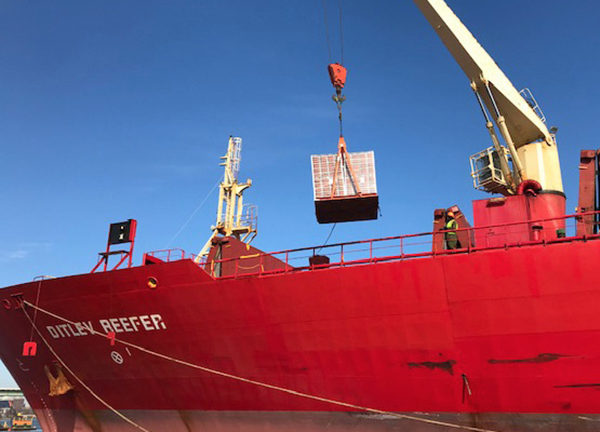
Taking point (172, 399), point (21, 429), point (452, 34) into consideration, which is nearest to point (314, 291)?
point (172, 399)

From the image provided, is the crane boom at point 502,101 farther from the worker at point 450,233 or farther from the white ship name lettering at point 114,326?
the white ship name lettering at point 114,326

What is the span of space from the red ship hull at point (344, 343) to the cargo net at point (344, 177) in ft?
12.5

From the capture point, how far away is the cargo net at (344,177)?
51.0 ft

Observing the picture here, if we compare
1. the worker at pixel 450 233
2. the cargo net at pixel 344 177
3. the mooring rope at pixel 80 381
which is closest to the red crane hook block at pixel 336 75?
the cargo net at pixel 344 177

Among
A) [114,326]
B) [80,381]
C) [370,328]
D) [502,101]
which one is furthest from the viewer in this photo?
[80,381]

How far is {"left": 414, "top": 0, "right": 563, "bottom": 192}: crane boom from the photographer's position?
50.4 feet

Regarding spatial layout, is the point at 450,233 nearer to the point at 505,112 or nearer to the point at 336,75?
the point at 505,112

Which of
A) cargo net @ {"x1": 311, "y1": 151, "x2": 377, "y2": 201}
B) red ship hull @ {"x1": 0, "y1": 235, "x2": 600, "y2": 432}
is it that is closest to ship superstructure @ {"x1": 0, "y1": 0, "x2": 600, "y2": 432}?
red ship hull @ {"x1": 0, "y1": 235, "x2": 600, "y2": 432}

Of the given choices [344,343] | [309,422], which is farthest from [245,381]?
[344,343]

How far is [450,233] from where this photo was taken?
44.2 ft

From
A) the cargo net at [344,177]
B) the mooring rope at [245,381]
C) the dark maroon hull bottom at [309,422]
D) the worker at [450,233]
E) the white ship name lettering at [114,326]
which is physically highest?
the cargo net at [344,177]

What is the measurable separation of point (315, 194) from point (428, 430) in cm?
785

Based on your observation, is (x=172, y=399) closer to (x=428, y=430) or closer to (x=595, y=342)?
(x=428, y=430)

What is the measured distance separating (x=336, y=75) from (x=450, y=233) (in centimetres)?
756
